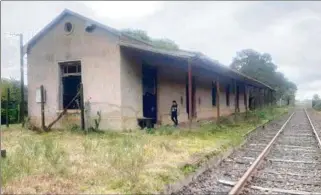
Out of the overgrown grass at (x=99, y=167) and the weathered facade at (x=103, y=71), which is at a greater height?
the weathered facade at (x=103, y=71)

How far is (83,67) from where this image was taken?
48.9ft

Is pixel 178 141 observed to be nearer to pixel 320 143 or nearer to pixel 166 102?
pixel 320 143

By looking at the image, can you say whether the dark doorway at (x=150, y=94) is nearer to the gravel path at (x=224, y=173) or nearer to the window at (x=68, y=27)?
the window at (x=68, y=27)

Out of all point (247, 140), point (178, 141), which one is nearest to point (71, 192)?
point (178, 141)

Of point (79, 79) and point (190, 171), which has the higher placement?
point (79, 79)

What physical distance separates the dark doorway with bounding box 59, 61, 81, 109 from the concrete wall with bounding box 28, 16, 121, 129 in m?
0.21

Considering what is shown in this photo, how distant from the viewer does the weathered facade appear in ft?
46.1

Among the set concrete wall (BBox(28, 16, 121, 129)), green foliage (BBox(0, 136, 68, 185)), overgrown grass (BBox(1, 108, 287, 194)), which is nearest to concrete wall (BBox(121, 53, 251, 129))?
concrete wall (BBox(28, 16, 121, 129))

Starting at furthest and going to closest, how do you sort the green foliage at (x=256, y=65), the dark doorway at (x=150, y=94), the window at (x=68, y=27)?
the green foliage at (x=256, y=65)
the dark doorway at (x=150, y=94)
the window at (x=68, y=27)

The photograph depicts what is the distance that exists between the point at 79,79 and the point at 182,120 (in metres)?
5.98

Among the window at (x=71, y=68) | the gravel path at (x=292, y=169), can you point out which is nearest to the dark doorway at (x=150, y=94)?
the window at (x=71, y=68)

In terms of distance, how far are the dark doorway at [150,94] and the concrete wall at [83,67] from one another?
2514 millimetres

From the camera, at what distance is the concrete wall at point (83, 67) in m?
14.2

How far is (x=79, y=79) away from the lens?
1570 centimetres
